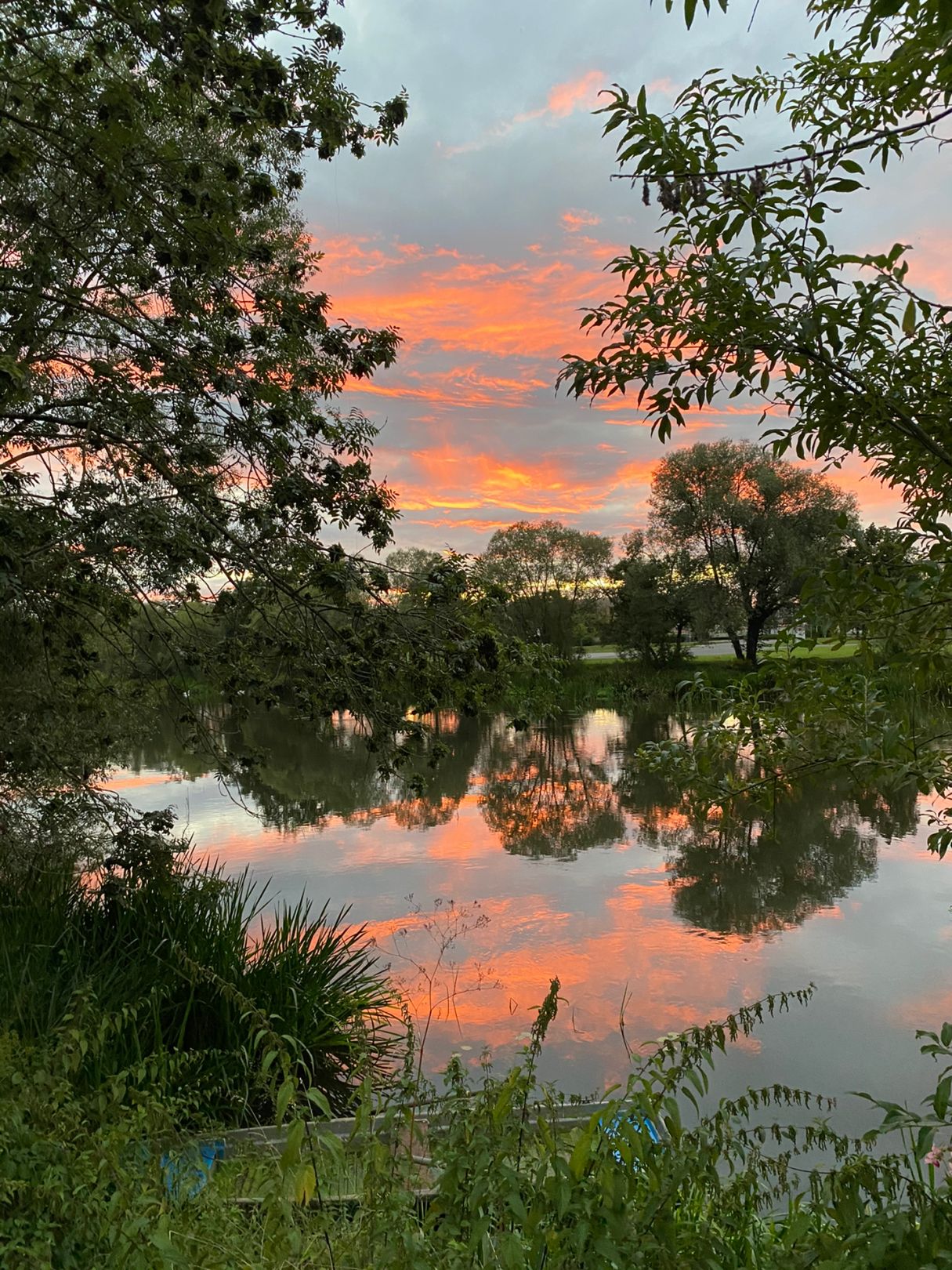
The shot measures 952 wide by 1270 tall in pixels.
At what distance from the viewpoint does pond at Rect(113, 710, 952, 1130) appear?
553cm

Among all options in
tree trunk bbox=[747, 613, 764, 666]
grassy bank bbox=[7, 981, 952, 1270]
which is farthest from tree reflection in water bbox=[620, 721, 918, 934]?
tree trunk bbox=[747, 613, 764, 666]

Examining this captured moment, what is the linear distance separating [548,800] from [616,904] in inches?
195

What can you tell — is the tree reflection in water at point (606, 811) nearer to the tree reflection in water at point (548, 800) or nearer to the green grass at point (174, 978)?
the tree reflection in water at point (548, 800)

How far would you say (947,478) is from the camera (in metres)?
2.46

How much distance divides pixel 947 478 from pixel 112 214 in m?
4.62

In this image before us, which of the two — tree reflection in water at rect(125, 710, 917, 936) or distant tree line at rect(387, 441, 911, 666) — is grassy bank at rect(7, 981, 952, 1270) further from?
distant tree line at rect(387, 441, 911, 666)

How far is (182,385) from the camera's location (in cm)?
514

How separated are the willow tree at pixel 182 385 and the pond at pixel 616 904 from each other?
93 cm

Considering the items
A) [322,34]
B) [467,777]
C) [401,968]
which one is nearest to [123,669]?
[401,968]

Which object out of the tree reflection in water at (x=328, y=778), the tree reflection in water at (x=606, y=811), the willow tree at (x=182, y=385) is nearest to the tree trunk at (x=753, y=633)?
the tree reflection in water at (x=606, y=811)

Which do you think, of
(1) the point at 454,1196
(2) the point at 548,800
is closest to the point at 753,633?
(2) the point at 548,800

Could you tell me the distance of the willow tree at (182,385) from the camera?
163 inches

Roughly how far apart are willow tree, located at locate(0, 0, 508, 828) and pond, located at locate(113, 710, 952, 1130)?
0.93 m

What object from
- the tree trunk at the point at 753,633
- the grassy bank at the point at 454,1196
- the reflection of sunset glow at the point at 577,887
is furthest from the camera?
the tree trunk at the point at 753,633
